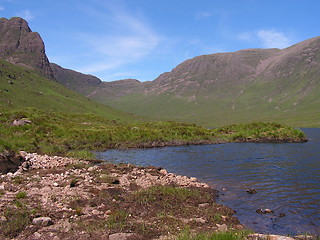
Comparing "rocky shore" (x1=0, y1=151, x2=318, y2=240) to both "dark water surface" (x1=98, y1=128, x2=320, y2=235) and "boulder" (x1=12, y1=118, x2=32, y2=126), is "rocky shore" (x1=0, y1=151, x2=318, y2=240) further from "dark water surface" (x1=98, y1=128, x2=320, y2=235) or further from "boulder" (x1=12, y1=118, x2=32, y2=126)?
"boulder" (x1=12, y1=118, x2=32, y2=126)

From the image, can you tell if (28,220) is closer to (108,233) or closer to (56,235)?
(56,235)

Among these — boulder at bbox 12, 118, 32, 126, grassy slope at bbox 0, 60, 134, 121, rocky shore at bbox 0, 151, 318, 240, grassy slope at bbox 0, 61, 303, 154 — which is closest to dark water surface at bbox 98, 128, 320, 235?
rocky shore at bbox 0, 151, 318, 240

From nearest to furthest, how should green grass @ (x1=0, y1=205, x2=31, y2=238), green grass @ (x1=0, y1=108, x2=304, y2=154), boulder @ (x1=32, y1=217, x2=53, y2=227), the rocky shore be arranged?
green grass @ (x1=0, y1=205, x2=31, y2=238) < the rocky shore < boulder @ (x1=32, y1=217, x2=53, y2=227) < green grass @ (x1=0, y1=108, x2=304, y2=154)

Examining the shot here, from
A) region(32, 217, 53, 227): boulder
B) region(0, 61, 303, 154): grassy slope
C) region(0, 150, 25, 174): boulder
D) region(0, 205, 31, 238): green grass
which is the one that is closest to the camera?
region(0, 205, 31, 238): green grass

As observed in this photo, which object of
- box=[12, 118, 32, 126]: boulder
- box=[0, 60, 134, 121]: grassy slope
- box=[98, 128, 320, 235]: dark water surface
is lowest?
box=[98, 128, 320, 235]: dark water surface

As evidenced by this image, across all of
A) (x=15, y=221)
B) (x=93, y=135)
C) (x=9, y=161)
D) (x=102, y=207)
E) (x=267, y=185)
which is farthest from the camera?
(x=93, y=135)

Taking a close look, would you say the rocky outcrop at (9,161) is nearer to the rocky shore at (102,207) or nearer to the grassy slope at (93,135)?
the rocky shore at (102,207)

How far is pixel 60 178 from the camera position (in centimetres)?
1761

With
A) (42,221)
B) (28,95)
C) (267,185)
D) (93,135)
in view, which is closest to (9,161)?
(42,221)

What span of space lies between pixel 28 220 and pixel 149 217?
5.01 meters

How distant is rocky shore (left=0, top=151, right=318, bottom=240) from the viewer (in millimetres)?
10348

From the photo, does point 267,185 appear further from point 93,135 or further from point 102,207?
point 93,135

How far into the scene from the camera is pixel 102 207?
515 inches

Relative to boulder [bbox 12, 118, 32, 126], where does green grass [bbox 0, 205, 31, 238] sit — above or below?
below
